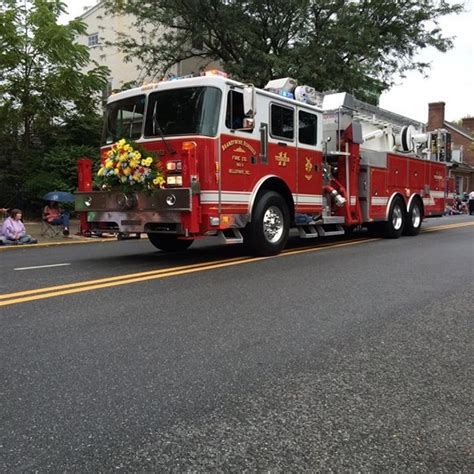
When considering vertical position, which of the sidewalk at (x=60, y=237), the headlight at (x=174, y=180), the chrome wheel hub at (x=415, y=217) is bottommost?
the sidewalk at (x=60, y=237)

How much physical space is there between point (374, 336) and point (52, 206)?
478 inches

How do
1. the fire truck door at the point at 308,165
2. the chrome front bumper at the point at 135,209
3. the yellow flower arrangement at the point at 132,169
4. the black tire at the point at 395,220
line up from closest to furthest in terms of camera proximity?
the chrome front bumper at the point at 135,209 < the yellow flower arrangement at the point at 132,169 < the fire truck door at the point at 308,165 < the black tire at the point at 395,220

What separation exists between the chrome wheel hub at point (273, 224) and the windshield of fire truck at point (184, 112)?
6.14ft

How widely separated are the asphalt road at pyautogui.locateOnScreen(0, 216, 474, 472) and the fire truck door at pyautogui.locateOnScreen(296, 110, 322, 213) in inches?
127

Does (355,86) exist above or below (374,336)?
above

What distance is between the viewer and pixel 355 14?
20703mm

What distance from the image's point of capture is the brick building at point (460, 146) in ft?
155

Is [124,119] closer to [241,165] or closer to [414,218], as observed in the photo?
[241,165]

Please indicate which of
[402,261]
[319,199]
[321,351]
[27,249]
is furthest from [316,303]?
[27,249]

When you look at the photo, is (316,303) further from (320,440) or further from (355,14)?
(355,14)

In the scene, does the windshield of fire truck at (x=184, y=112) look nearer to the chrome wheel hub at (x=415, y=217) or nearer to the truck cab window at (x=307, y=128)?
the truck cab window at (x=307, y=128)

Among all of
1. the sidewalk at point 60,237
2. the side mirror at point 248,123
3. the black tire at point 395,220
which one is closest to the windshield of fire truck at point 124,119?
the side mirror at point 248,123

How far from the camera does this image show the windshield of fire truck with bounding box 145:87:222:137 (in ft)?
27.6

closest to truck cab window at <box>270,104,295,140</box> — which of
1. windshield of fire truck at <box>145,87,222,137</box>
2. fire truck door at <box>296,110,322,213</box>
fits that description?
fire truck door at <box>296,110,322,213</box>
